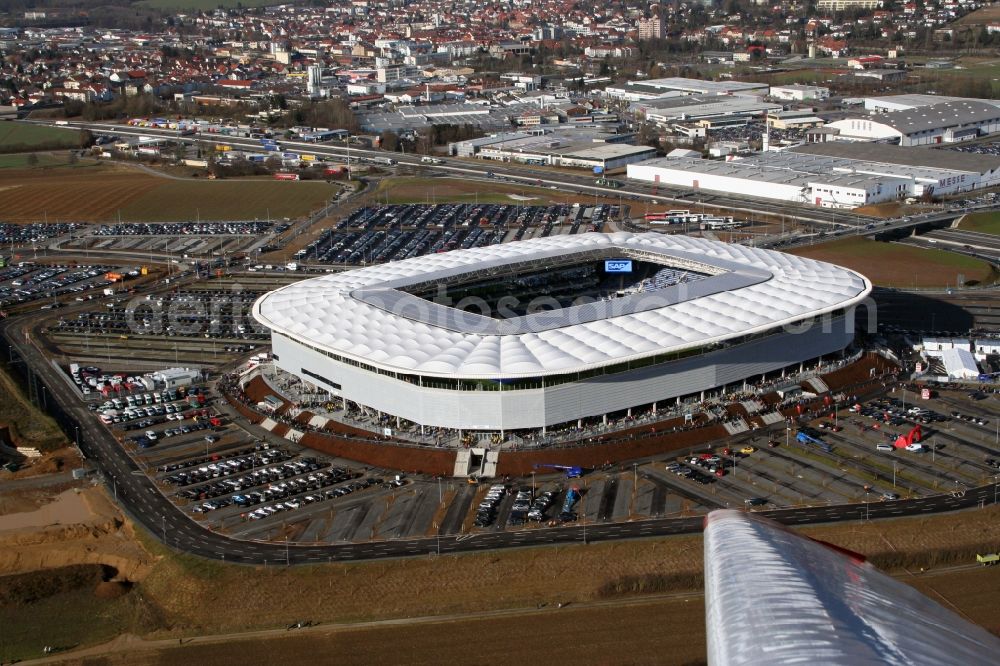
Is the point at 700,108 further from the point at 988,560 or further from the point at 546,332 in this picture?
the point at 988,560

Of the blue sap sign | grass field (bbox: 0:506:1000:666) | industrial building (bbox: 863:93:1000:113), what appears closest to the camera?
grass field (bbox: 0:506:1000:666)

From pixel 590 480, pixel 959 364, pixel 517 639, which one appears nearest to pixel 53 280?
pixel 590 480

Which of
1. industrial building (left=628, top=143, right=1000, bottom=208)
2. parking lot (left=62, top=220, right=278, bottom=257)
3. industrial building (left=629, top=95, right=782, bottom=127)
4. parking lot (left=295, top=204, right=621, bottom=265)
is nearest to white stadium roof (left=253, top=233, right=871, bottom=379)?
parking lot (left=295, top=204, right=621, bottom=265)

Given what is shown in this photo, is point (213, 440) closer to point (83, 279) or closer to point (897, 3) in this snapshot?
point (83, 279)

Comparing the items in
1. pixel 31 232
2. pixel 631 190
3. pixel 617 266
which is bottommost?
pixel 31 232

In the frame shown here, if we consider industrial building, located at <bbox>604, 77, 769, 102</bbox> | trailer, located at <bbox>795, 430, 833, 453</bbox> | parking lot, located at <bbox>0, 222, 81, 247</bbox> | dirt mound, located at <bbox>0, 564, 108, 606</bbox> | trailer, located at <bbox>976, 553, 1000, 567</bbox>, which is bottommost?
dirt mound, located at <bbox>0, 564, 108, 606</bbox>

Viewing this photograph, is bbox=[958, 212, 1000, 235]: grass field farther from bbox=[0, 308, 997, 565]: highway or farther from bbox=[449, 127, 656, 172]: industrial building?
bbox=[0, 308, 997, 565]: highway

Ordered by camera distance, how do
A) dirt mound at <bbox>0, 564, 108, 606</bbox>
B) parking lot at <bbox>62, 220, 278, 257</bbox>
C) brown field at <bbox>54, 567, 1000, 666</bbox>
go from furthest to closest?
parking lot at <bbox>62, 220, 278, 257</bbox> → dirt mound at <bbox>0, 564, 108, 606</bbox> → brown field at <bbox>54, 567, 1000, 666</bbox>
